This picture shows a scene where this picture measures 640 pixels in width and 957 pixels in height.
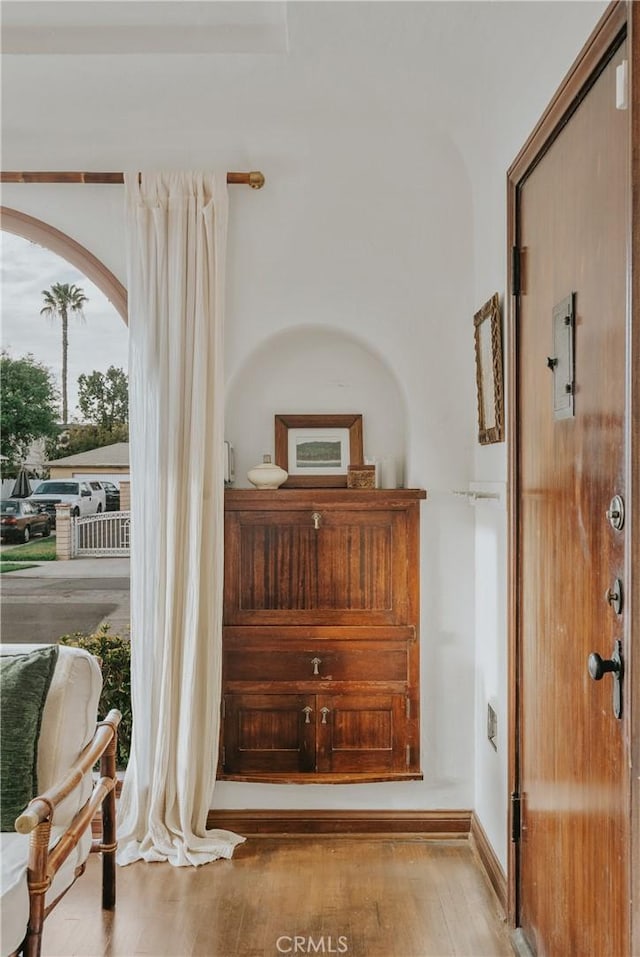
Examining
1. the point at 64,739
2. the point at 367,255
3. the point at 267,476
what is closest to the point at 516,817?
the point at 64,739

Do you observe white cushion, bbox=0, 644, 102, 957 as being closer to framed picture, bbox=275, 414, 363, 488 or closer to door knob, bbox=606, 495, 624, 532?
framed picture, bbox=275, 414, 363, 488

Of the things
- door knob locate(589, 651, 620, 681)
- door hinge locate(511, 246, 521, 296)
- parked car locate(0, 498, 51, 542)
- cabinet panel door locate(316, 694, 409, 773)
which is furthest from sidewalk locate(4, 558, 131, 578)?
door knob locate(589, 651, 620, 681)

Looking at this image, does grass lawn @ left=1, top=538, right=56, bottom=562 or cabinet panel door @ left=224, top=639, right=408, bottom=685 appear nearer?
cabinet panel door @ left=224, top=639, right=408, bottom=685

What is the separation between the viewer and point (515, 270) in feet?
7.08

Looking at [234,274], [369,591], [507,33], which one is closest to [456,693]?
[369,591]

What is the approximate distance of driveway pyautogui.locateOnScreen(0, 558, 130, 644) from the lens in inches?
118

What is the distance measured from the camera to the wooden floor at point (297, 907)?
2092 mm

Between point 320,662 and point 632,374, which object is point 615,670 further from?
point 320,662

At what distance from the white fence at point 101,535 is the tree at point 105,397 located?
371mm

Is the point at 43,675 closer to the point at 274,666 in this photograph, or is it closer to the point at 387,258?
the point at 274,666

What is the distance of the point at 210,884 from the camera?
240cm

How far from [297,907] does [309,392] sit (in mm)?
1826

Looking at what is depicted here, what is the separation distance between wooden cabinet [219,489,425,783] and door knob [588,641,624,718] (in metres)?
1.38

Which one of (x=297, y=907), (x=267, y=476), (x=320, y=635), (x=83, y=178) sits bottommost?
(x=297, y=907)
